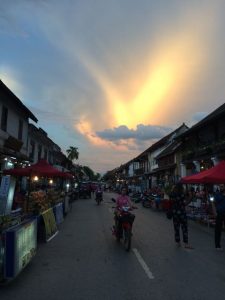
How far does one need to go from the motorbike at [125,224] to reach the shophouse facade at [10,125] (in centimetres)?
1068

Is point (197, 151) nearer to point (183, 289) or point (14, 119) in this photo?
point (14, 119)

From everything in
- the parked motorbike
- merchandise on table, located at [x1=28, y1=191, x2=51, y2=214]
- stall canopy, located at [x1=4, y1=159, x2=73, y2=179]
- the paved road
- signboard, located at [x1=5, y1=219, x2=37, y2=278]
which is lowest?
the paved road

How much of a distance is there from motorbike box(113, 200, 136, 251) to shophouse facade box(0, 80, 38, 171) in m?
10.7

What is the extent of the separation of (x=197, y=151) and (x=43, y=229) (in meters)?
22.0

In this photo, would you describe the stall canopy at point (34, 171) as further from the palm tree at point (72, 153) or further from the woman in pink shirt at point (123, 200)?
the palm tree at point (72, 153)

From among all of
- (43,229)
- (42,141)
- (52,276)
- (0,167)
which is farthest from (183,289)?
(42,141)

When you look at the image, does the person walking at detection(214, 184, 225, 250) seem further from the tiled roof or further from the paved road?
the tiled roof

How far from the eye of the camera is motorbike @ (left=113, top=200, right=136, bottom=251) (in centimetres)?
1072

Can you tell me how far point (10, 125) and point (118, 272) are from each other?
18.0 metres

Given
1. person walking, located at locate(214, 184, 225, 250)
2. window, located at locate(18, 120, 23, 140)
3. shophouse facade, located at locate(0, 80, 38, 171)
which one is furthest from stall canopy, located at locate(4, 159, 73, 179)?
window, located at locate(18, 120, 23, 140)

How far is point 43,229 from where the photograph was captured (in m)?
12.5

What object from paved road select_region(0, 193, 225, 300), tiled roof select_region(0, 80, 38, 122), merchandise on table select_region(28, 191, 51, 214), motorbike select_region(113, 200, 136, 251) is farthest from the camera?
tiled roof select_region(0, 80, 38, 122)

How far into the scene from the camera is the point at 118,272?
7.88 m

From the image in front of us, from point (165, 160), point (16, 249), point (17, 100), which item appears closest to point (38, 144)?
point (17, 100)
